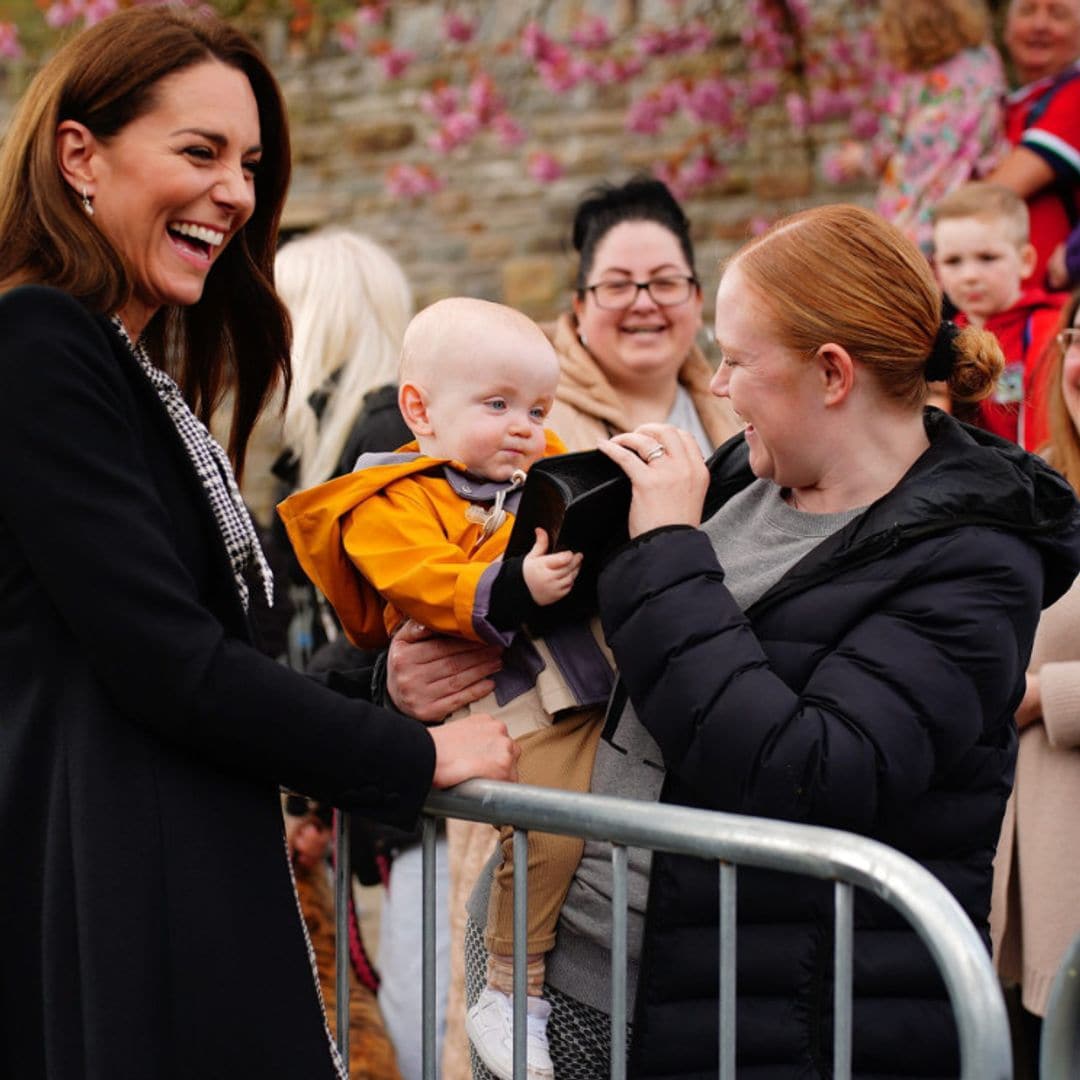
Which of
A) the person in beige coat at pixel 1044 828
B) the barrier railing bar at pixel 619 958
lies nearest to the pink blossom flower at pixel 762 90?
the person in beige coat at pixel 1044 828

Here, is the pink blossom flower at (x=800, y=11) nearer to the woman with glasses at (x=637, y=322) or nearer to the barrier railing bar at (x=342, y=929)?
the woman with glasses at (x=637, y=322)

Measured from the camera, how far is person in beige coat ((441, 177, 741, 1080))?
421 cm

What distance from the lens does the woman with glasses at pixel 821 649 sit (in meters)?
2.15

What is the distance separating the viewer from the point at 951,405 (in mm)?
2562

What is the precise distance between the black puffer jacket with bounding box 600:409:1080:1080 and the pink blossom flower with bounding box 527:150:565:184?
26.2 feet

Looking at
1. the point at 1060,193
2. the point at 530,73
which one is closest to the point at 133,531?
the point at 1060,193

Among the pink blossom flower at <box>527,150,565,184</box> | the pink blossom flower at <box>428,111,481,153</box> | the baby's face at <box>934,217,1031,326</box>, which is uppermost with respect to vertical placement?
the pink blossom flower at <box>428,111,481,153</box>

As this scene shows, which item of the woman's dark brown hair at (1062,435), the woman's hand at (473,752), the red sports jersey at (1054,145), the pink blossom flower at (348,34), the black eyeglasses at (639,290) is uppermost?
the pink blossom flower at (348,34)

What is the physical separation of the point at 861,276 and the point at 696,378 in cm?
212

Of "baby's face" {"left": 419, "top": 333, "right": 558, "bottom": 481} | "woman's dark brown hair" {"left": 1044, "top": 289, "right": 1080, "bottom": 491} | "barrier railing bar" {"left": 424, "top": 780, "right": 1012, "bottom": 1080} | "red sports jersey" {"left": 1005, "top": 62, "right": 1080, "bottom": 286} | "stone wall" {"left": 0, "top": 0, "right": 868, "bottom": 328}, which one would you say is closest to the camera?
"barrier railing bar" {"left": 424, "top": 780, "right": 1012, "bottom": 1080}

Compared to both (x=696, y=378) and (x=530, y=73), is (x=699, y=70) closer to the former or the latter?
(x=530, y=73)

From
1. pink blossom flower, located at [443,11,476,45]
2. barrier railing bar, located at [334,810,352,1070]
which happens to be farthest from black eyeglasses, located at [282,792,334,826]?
pink blossom flower, located at [443,11,476,45]

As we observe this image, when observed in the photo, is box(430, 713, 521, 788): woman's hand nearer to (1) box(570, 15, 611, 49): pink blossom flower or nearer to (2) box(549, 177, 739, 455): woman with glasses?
(2) box(549, 177, 739, 455): woman with glasses

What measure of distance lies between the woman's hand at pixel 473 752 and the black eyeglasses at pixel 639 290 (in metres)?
2.06
